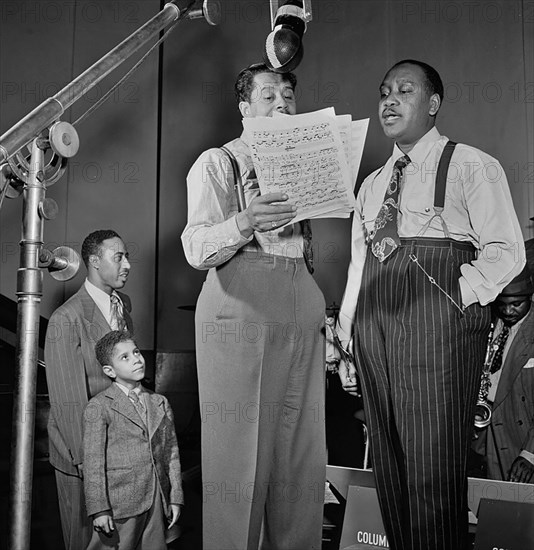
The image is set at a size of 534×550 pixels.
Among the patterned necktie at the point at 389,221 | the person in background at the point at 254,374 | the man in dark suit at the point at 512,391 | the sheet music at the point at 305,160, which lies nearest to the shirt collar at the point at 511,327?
the man in dark suit at the point at 512,391

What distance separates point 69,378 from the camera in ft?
8.12

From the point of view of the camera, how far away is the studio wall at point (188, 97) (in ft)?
10.4

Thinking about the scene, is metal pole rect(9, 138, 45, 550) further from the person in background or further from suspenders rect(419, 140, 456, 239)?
suspenders rect(419, 140, 456, 239)

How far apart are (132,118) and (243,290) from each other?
63.2 inches

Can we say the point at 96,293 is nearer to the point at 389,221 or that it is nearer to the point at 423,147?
the point at 389,221

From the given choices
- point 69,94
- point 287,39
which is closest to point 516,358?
point 287,39

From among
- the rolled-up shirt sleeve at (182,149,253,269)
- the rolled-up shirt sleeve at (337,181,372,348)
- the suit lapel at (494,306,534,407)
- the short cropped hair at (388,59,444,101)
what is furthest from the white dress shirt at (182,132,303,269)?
the suit lapel at (494,306,534,407)

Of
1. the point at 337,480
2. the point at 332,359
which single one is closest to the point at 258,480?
the point at 332,359

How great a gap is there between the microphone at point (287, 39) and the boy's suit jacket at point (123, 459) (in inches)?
42.0

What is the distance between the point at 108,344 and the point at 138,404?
21 centimetres

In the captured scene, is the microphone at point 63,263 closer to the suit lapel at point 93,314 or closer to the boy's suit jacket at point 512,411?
the suit lapel at point 93,314

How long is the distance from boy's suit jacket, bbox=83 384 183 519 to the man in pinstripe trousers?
0.66 m

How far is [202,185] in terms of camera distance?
6.45 ft

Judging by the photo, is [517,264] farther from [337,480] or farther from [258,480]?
[337,480]
